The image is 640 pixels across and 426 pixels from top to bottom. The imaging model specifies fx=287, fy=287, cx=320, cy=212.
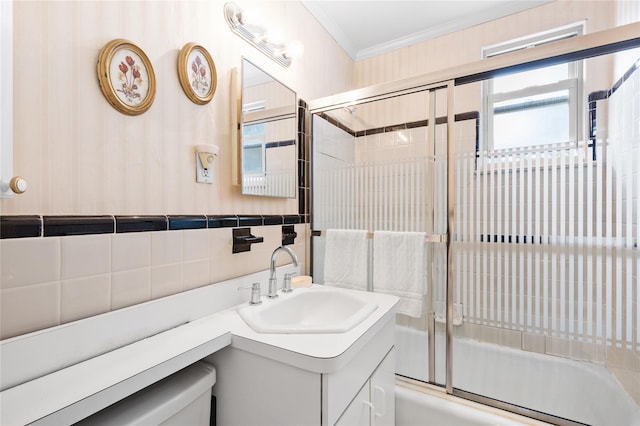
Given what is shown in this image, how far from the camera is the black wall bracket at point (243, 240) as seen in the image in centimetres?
126

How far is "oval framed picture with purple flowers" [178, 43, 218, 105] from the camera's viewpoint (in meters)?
1.04

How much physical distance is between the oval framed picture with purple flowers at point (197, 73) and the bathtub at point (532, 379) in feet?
4.91

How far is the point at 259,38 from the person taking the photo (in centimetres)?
141

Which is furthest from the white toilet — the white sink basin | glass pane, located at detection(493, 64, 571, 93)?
glass pane, located at detection(493, 64, 571, 93)

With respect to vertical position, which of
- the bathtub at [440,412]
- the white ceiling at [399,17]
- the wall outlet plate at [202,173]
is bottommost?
the bathtub at [440,412]

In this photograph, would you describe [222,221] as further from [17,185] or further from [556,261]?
[556,261]

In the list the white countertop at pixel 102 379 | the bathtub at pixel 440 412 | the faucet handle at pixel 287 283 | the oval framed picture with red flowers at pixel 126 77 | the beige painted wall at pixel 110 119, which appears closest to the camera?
the white countertop at pixel 102 379

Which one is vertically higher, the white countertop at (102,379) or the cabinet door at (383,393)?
the white countertop at (102,379)

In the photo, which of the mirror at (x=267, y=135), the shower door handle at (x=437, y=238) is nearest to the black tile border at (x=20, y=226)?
the mirror at (x=267, y=135)

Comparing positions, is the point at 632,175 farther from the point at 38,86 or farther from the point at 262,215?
the point at 38,86

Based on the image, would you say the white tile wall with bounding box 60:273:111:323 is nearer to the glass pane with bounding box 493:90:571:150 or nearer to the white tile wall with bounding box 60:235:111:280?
the white tile wall with bounding box 60:235:111:280

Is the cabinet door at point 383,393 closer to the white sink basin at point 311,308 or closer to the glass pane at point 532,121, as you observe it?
the white sink basin at point 311,308

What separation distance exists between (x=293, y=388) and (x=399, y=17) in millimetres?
2314

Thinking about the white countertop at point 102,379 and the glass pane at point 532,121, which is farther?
the glass pane at point 532,121
